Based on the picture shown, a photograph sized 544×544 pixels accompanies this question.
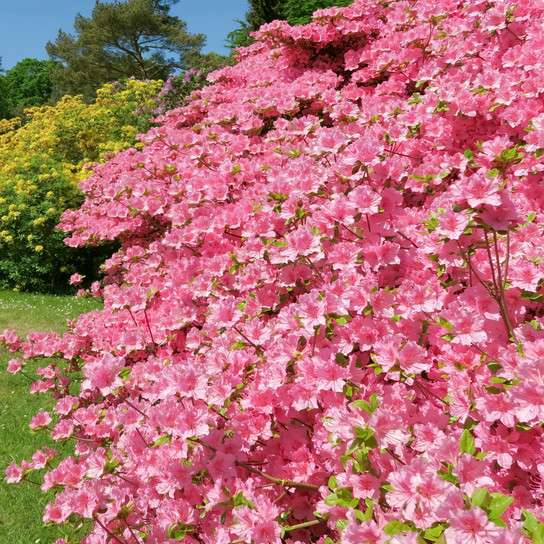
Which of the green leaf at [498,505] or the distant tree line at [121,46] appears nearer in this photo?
the green leaf at [498,505]

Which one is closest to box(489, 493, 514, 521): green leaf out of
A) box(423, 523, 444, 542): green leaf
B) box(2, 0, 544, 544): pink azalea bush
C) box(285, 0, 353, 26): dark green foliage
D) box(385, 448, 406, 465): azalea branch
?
box(2, 0, 544, 544): pink azalea bush

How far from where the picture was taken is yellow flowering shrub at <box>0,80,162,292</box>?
9250mm

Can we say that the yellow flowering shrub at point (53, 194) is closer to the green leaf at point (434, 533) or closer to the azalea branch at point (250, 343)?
the azalea branch at point (250, 343)

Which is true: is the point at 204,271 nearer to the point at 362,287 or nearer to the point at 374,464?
the point at 362,287

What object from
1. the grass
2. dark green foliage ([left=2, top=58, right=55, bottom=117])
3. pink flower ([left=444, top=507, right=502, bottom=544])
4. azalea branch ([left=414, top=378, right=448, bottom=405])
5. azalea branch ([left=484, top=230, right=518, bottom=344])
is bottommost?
the grass

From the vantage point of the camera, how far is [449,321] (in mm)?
1404

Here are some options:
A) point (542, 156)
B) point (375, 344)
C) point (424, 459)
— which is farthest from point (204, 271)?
point (542, 156)

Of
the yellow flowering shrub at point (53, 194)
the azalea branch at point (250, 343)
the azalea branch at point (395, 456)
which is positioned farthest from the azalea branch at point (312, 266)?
the yellow flowering shrub at point (53, 194)

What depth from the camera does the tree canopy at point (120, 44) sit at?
2433 cm

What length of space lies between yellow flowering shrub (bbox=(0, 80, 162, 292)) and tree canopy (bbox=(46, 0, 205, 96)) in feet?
52.6

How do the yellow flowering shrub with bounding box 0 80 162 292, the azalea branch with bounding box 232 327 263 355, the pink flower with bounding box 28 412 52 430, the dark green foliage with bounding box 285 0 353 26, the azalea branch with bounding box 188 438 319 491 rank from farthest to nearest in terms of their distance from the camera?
the dark green foliage with bounding box 285 0 353 26, the yellow flowering shrub with bounding box 0 80 162 292, the pink flower with bounding box 28 412 52 430, the azalea branch with bounding box 232 327 263 355, the azalea branch with bounding box 188 438 319 491

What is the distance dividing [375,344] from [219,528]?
73 cm

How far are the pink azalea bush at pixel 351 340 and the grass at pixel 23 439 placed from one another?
26.7 inches

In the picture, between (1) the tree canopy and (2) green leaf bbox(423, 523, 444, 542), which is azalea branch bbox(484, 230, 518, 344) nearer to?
(2) green leaf bbox(423, 523, 444, 542)
